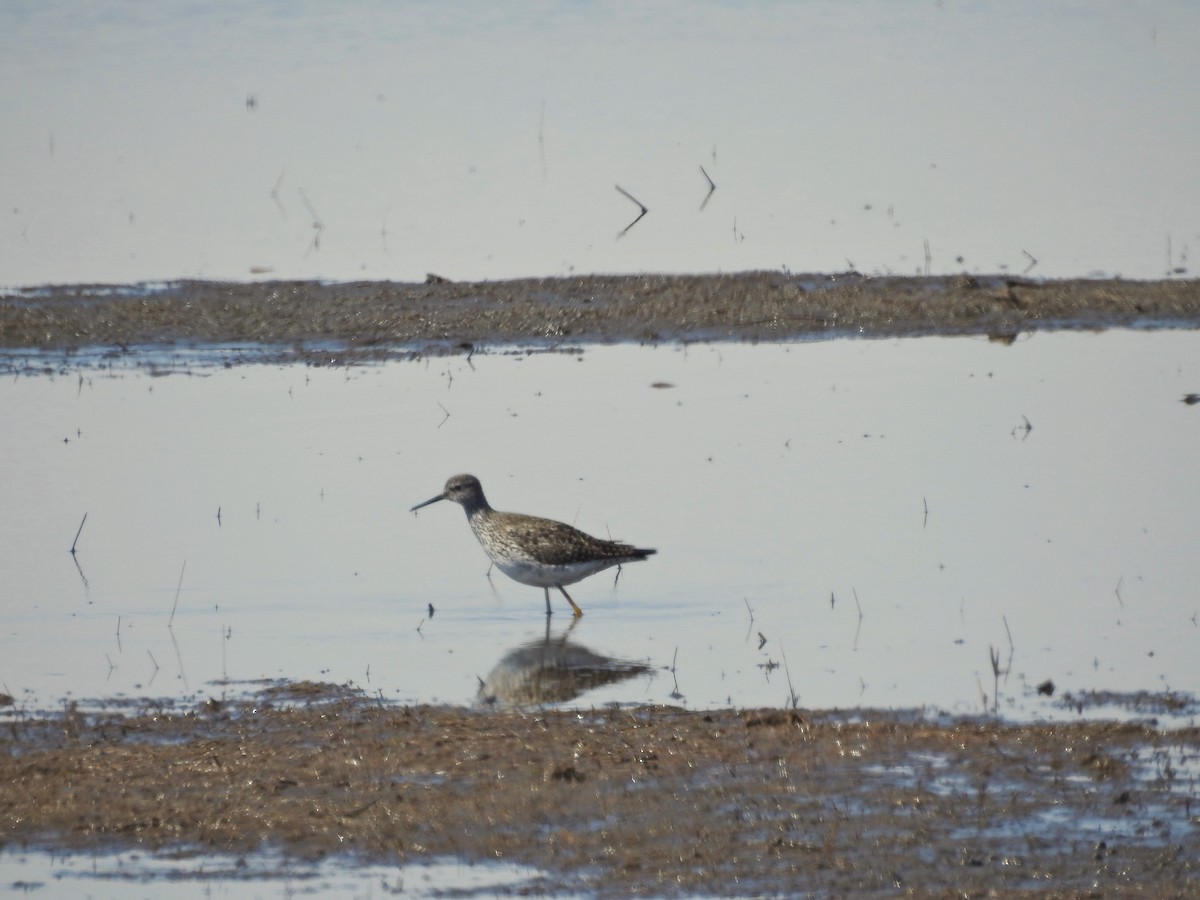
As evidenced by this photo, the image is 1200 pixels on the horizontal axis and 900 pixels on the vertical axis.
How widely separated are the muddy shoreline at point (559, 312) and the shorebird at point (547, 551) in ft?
22.1

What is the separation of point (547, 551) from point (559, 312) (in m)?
8.10

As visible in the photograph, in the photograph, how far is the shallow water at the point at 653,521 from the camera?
10.1 m

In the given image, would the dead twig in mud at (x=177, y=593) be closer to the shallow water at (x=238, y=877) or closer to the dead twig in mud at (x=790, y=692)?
the dead twig in mud at (x=790, y=692)

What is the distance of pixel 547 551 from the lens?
11531mm

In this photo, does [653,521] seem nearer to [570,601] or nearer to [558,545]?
[570,601]

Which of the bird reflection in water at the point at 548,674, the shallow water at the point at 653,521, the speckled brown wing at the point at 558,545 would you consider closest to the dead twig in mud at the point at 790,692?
the shallow water at the point at 653,521

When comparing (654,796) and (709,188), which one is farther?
(709,188)

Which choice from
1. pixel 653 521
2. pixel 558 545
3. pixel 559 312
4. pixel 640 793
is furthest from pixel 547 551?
pixel 559 312

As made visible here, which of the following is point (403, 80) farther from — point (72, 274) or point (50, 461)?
point (50, 461)

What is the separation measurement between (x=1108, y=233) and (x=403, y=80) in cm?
1680

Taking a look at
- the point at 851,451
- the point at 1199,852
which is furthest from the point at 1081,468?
the point at 1199,852

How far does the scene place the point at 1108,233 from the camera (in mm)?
22922

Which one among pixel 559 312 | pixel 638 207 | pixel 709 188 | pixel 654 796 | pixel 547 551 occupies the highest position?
pixel 709 188

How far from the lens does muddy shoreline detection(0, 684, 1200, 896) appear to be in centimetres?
716
